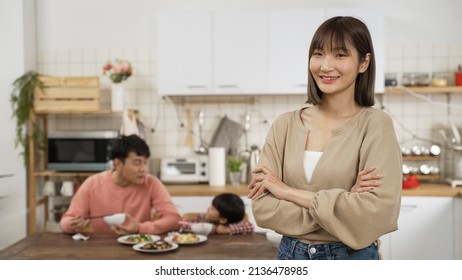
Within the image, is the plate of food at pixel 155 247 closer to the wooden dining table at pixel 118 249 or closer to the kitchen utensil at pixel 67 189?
the wooden dining table at pixel 118 249

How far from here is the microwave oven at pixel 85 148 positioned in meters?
2.33

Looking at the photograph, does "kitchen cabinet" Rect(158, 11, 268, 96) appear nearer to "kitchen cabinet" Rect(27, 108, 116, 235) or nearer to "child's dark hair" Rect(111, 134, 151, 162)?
"kitchen cabinet" Rect(27, 108, 116, 235)

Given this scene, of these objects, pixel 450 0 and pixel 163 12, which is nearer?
pixel 450 0

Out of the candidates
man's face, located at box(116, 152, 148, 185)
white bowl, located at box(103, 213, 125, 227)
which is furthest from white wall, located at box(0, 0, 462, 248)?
man's face, located at box(116, 152, 148, 185)

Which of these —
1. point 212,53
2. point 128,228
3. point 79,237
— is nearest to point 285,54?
point 212,53

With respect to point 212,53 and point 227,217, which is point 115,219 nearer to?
point 227,217

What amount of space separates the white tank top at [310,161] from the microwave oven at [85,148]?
1.55 meters

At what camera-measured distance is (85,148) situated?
2352 millimetres

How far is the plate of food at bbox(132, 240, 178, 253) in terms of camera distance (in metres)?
1.32

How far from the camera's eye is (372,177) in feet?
2.75

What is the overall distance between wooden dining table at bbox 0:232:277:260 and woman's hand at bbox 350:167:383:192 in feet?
1.69

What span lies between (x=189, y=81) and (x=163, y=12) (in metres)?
0.31
